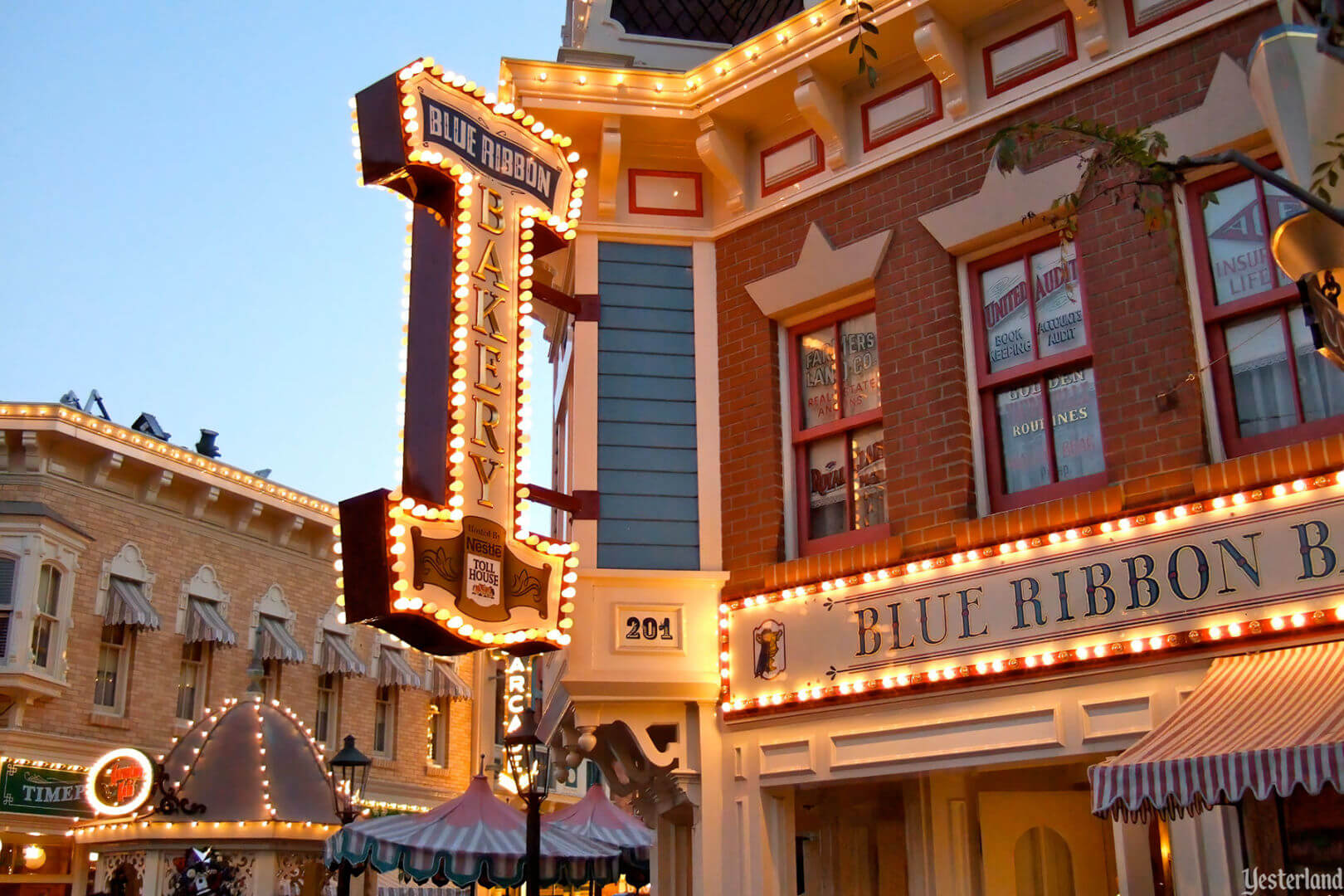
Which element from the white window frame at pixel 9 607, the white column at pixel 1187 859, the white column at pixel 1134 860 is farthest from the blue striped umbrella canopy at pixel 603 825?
the white window frame at pixel 9 607

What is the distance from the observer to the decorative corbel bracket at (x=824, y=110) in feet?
33.7

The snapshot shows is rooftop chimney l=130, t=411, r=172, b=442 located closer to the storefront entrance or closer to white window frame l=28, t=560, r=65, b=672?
white window frame l=28, t=560, r=65, b=672

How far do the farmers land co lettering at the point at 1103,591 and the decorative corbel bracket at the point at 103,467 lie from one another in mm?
17765

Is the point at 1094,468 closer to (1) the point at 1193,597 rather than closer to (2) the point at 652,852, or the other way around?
(1) the point at 1193,597

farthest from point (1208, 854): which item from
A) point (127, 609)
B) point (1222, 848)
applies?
point (127, 609)

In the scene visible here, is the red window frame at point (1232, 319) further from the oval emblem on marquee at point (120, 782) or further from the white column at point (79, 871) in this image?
the white column at point (79, 871)

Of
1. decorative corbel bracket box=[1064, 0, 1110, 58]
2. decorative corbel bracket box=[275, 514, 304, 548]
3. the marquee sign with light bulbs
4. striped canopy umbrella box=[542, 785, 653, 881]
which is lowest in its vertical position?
striped canopy umbrella box=[542, 785, 653, 881]

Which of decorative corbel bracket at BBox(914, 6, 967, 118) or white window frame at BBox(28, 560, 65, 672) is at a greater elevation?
decorative corbel bracket at BBox(914, 6, 967, 118)

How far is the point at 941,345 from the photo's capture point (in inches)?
374

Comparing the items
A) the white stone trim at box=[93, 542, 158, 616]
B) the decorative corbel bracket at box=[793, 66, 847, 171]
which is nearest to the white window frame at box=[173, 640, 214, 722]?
the white stone trim at box=[93, 542, 158, 616]

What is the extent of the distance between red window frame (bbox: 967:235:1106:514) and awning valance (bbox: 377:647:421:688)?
72.7 ft

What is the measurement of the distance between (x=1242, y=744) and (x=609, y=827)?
1031 cm

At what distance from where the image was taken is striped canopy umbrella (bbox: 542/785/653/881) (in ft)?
49.6

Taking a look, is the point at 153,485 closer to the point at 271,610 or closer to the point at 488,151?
the point at 271,610
